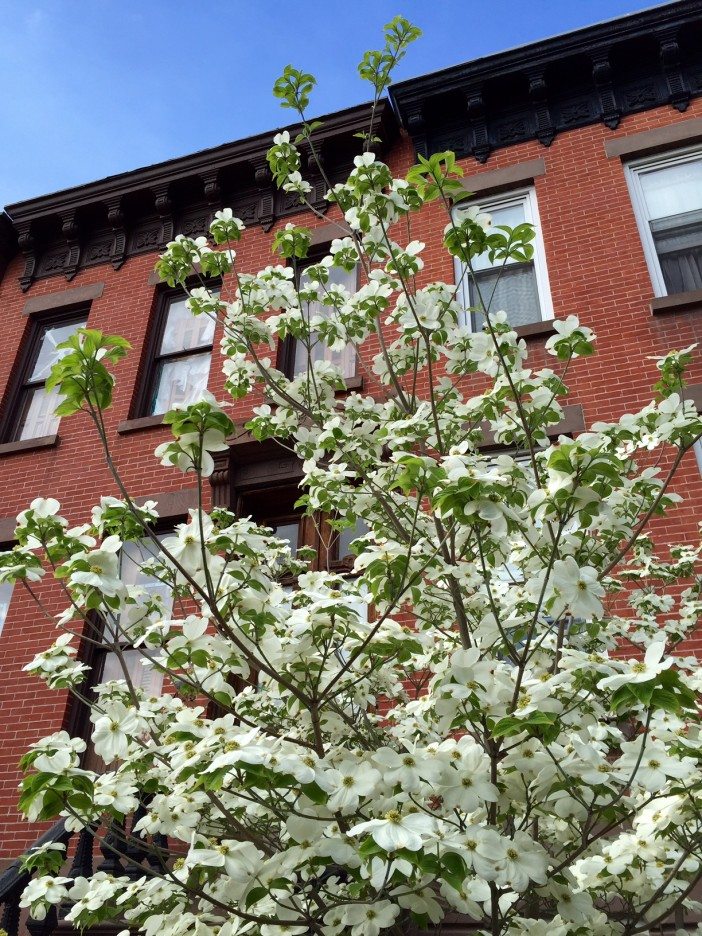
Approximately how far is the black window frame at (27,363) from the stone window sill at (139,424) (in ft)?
4.12

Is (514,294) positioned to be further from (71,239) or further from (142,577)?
(71,239)

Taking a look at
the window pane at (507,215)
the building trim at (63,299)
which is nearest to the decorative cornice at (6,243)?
the building trim at (63,299)

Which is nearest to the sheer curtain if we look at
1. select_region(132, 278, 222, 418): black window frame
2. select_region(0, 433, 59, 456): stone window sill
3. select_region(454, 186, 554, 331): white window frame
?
select_region(454, 186, 554, 331): white window frame

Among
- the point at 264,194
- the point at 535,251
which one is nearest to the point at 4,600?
the point at 264,194

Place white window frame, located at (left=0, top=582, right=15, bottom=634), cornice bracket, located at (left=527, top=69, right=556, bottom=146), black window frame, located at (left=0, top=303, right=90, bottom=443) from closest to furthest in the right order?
white window frame, located at (left=0, top=582, right=15, bottom=634), cornice bracket, located at (left=527, top=69, right=556, bottom=146), black window frame, located at (left=0, top=303, right=90, bottom=443)

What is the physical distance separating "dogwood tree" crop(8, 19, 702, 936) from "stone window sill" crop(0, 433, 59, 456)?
4817 millimetres

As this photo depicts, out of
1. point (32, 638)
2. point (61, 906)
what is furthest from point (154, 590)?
point (61, 906)

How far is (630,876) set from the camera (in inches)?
126

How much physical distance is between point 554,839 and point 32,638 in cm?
571

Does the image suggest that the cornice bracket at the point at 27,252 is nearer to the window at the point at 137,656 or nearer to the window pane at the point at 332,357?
the window pane at the point at 332,357

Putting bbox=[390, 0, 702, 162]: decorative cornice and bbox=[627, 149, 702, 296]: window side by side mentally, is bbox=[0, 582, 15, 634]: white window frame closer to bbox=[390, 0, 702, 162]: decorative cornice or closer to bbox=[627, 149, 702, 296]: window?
bbox=[390, 0, 702, 162]: decorative cornice

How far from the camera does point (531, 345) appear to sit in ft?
24.3

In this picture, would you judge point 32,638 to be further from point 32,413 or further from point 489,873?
point 489,873

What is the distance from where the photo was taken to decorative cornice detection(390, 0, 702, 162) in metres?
8.30
